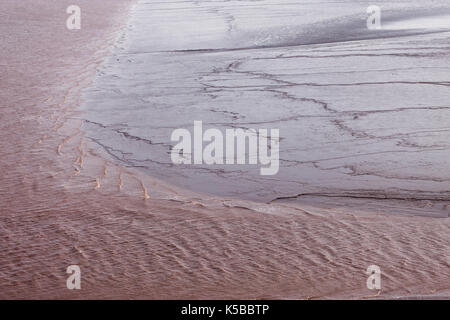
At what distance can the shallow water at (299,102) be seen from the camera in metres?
4.92

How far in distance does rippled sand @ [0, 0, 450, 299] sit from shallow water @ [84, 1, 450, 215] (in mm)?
277

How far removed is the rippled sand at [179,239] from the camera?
342cm

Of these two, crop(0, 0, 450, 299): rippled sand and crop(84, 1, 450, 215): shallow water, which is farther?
crop(84, 1, 450, 215): shallow water

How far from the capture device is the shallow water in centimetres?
492

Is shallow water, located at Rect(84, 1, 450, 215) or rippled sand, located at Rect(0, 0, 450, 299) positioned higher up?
shallow water, located at Rect(84, 1, 450, 215)

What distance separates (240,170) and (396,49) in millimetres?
5217

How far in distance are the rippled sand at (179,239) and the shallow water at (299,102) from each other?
0.28m

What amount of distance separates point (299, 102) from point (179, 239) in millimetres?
3285

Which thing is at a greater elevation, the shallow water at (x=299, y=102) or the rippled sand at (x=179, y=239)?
the shallow water at (x=299, y=102)

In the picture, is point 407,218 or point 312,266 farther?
point 407,218

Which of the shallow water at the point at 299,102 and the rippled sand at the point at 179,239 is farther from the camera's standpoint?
the shallow water at the point at 299,102
